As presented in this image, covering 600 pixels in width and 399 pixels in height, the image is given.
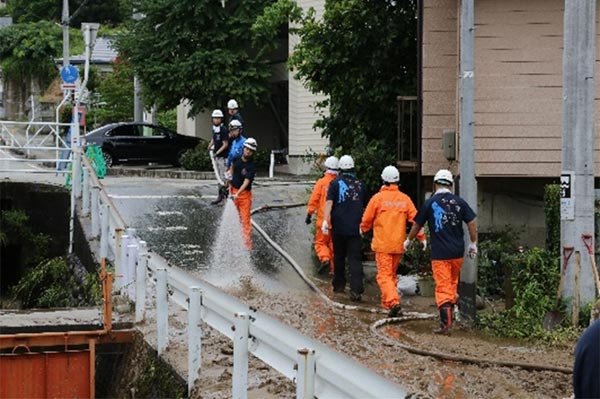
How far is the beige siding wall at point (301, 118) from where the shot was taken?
29938 mm

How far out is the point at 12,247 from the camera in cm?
2123

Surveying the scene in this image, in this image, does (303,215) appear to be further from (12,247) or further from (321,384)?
(321,384)

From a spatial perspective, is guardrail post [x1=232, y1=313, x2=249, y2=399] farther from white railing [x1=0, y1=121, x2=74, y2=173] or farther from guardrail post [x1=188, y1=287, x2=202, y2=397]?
white railing [x1=0, y1=121, x2=74, y2=173]

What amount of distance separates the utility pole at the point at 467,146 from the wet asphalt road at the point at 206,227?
9.03ft

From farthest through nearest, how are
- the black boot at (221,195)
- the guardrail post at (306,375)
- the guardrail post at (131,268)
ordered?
the black boot at (221,195) < the guardrail post at (131,268) < the guardrail post at (306,375)

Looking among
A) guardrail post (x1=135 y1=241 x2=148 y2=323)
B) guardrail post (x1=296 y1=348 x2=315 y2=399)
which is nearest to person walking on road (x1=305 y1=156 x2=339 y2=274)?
guardrail post (x1=135 y1=241 x2=148 y2=323)

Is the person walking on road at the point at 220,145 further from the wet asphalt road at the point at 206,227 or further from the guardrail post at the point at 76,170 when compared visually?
the guardrail post at the point at 76,170

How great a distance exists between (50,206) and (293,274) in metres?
8.47

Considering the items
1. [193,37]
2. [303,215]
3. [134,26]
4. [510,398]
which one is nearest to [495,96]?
[303,215]

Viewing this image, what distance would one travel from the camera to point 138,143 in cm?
3250

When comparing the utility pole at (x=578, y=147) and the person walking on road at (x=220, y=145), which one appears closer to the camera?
the utility pole at (x=578, y=147)

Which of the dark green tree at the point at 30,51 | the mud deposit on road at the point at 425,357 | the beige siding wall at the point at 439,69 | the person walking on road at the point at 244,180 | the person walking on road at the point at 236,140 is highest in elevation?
the dark green tree at the point at 30,51

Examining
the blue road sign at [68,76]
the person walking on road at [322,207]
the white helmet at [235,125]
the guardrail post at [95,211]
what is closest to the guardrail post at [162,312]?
the person walking on road at [322,207]

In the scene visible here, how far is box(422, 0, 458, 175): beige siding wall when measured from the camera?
592 inches
